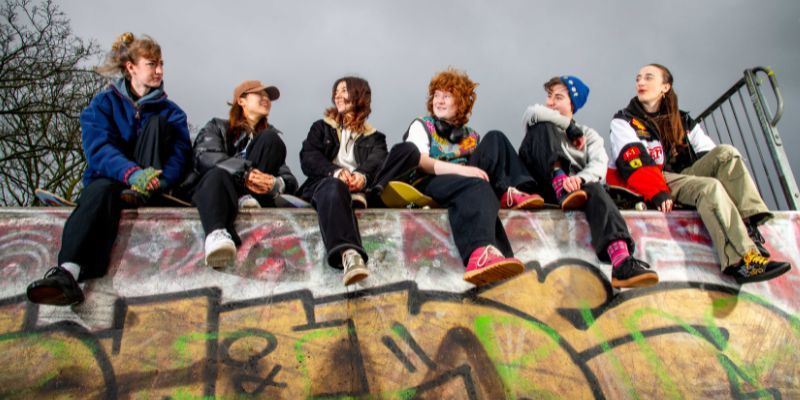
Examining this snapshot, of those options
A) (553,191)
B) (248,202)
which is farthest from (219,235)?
(553,191)

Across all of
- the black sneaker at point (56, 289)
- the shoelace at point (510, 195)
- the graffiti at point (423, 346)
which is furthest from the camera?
the shoelace at point (510, 195)

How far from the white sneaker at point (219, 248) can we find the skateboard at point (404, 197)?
112 centimetres

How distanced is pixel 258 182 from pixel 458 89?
1881 mm

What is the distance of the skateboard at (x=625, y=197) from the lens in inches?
145

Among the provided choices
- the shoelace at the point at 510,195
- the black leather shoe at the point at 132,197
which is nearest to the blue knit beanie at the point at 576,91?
the shoelace at the point at 510,195

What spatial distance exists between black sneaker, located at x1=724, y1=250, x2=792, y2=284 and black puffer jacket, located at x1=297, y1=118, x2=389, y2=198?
2582mm

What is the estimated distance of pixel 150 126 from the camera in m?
3.26

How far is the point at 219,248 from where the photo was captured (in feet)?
8.48

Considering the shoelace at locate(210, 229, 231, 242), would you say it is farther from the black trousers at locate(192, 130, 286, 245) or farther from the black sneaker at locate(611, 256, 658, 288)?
the black sneaker at locate(611, 256, 658, 288)

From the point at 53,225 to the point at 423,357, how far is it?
226 cm

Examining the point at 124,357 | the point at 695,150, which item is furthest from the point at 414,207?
the point at 695,150

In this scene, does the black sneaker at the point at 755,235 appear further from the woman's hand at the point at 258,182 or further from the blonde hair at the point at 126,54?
the blonde hair at the point at 126,54

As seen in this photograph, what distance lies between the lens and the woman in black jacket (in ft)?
8.88

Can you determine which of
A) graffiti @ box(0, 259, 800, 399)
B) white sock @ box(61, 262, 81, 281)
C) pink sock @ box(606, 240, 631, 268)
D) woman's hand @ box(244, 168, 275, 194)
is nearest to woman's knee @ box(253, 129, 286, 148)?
woman's hand @ box(244, 168, 275, 194)
